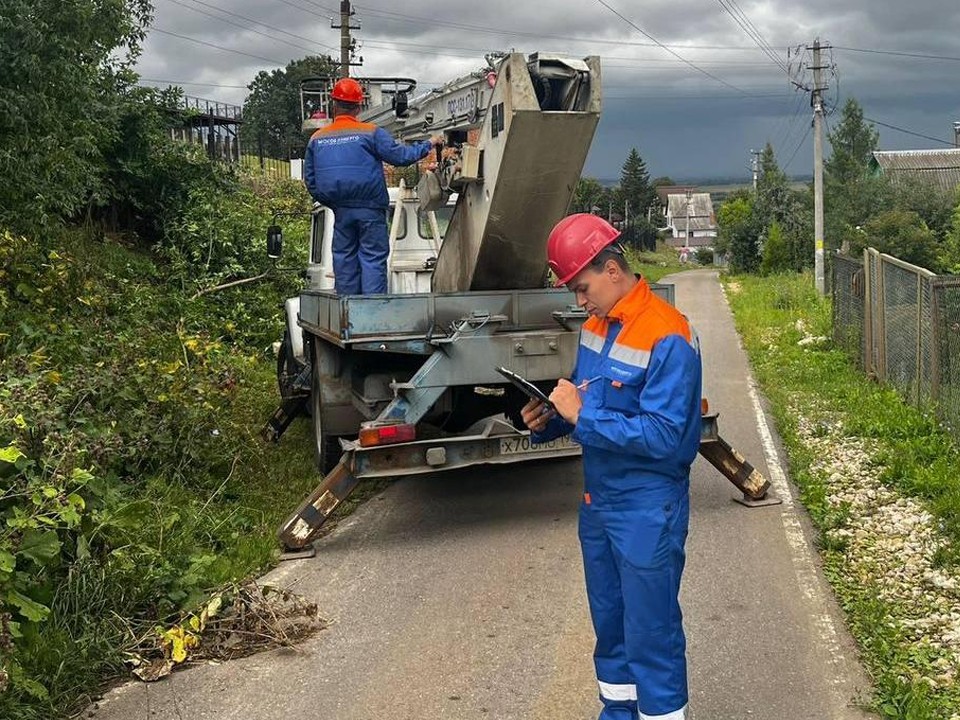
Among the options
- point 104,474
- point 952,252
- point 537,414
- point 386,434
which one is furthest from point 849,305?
point 952,252

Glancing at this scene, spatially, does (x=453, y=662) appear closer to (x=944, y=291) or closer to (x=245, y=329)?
(x=944, y=291)

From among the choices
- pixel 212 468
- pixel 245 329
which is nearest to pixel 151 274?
pixel 245 329

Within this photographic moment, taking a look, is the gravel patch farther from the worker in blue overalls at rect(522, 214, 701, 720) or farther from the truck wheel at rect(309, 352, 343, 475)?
the truck wheel at rect(309, 352, 343, 475)

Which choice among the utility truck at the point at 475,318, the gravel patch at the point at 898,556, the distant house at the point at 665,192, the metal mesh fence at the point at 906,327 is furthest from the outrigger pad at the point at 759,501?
the distant house at the point at 665,192

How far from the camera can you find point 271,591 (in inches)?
220

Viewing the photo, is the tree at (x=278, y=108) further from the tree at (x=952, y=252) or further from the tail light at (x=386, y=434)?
the tail light at (x=386, y=434)

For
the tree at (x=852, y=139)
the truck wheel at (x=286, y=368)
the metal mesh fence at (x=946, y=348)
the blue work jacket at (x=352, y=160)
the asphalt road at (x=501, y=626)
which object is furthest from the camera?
the tree at (x=852, y=139)

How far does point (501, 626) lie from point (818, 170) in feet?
98.5

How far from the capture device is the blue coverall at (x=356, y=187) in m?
7.36

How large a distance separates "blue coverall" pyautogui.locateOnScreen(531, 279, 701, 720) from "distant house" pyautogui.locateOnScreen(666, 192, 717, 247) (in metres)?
124

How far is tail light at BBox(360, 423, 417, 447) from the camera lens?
6.37 m

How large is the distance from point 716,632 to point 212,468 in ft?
14.3

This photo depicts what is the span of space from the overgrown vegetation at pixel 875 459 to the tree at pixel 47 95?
283 inches

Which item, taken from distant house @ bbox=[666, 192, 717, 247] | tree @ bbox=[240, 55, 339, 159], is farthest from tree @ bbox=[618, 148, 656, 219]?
tree @ bbox=[240, 55, 339, 159]
